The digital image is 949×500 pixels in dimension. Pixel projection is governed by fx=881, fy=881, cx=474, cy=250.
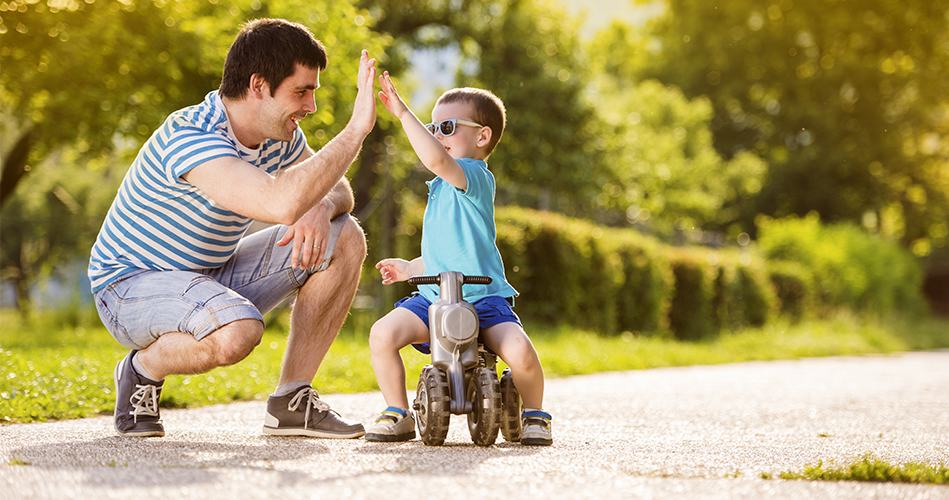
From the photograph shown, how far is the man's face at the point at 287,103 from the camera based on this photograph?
3.15 metres

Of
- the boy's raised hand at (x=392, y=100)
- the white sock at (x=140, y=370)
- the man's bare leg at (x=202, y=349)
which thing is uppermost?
the boy's raised hand at (x=392, y=100)

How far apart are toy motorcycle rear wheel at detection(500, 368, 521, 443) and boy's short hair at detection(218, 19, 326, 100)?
1345 mm

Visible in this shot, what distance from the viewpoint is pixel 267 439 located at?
10.3 feet

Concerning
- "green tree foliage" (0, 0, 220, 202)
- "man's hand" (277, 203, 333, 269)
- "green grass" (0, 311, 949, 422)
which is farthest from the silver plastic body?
"green tree foliage" (0, 0, 220, 202)

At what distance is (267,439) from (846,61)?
32.0 m

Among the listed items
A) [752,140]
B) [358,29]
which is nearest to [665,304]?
[358,29]

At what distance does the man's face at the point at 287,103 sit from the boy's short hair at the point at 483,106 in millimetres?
494

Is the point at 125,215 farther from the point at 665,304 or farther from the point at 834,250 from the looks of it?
the point at 834,250

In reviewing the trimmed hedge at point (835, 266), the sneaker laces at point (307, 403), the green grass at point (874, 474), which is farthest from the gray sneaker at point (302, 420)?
the trimmed hedge at point (835, 266)

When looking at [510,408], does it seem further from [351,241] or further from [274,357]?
[274,357]

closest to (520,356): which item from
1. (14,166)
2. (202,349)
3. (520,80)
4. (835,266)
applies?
(202,349)

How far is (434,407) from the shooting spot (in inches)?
117

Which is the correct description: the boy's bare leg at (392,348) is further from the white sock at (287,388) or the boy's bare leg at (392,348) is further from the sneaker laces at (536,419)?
the sneaker laces at (536,419)

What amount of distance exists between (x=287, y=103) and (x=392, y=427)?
1228mm
